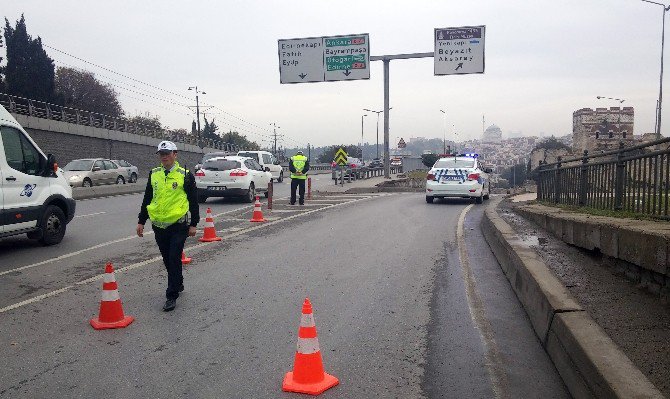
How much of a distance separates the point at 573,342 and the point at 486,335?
1209 mm

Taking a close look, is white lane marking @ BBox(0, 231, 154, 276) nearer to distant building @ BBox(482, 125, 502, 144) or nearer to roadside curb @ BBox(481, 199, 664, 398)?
roadside curb @ BBox(481, 199, 664, 398)

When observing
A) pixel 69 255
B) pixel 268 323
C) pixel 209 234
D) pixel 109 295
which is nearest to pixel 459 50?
pixel 209 234

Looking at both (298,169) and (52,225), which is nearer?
(52,225)

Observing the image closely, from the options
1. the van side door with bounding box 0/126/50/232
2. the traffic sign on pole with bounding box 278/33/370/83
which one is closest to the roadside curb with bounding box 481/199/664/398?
A: the van side door with bounding box 0/126/50/232

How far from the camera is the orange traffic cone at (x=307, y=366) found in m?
4.07

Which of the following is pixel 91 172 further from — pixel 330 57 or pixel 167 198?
pixel 167 198

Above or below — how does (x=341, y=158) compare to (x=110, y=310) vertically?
above

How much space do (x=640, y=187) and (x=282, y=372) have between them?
18.7ft

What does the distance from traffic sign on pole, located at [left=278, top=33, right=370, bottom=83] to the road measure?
893 inches

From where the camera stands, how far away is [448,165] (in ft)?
64.9

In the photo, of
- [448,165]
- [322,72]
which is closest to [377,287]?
[448,165]

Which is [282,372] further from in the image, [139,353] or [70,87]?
[70,87]

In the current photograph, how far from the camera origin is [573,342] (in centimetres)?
414

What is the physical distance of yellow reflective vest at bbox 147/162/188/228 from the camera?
20.8 feet
